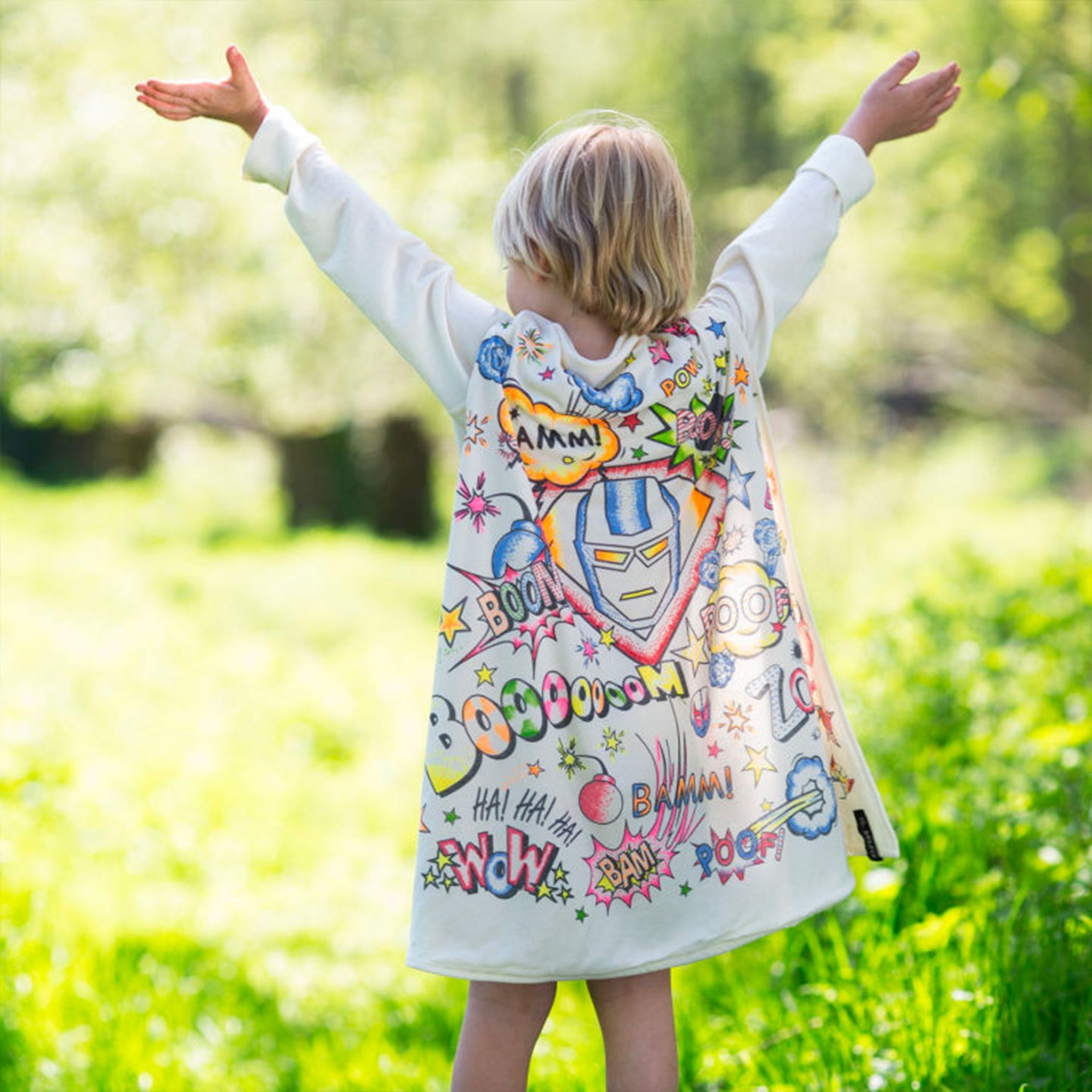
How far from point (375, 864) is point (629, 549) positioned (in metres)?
3.43

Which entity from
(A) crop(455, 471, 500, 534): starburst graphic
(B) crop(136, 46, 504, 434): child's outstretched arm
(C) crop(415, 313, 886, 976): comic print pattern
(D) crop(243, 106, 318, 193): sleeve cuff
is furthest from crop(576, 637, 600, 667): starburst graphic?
(D) crop(243, 106, 318, 193): sleeve cuff

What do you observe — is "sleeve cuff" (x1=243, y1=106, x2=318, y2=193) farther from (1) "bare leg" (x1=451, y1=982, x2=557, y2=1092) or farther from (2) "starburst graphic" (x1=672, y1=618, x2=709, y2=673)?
(1) "bare leg" (x1=451, y1=982, x2=557, y2=1092)

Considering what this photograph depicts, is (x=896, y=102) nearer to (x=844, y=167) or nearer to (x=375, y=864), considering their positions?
(x=844, y=167)

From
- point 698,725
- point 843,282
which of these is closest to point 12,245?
point 843,282

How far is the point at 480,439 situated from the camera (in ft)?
6.13

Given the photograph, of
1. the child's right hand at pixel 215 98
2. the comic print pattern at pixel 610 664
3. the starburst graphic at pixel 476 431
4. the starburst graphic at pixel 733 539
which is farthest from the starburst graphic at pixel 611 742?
the child's right hand at pixel 215 98

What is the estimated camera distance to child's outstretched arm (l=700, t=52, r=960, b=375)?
2023 mm

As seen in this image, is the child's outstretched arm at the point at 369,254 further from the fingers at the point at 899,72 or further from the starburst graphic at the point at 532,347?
the fingers at the point at 899,72

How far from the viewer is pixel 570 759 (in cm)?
183

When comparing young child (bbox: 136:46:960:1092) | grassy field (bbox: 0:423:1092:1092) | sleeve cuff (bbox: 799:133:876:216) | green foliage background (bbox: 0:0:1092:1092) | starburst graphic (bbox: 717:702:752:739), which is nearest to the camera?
young child (bbox: 136:46:960:1092)

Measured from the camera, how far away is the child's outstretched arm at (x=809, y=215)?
2.02 m

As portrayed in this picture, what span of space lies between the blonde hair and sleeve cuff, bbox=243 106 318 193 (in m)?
0.31

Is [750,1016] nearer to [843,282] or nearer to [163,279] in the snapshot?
[163,279]

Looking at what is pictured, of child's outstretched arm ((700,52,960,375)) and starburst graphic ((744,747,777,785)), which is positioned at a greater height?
child's outstretched arm ((700,52,960,375))
